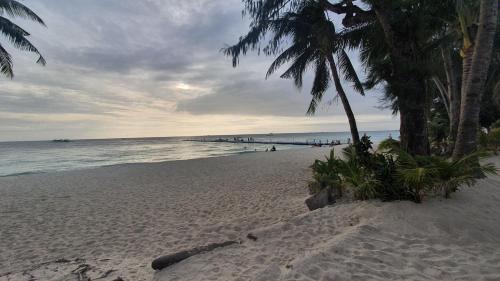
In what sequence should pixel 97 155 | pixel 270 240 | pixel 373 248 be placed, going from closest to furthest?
pixel 373 248 → pixel 270 240 → pixel 97 155

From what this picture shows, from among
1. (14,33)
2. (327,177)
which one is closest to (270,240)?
(327,177)

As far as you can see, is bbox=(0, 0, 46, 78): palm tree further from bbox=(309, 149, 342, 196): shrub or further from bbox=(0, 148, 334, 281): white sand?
bbox=(309, 149, 342, 196): shrub

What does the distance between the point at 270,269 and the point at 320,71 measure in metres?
12.0

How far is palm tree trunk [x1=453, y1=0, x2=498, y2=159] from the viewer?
5781 millimetres

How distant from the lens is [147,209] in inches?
307

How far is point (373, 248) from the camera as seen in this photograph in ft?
11.5

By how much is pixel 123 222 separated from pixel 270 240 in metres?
4.01

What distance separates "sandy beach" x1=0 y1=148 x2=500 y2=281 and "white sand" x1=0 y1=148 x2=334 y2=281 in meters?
0.03

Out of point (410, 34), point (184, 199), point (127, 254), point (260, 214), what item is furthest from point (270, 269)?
point (410, 34)

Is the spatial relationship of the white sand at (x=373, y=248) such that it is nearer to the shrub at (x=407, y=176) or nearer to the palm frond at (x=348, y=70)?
the shrub at (x=407, y=176)

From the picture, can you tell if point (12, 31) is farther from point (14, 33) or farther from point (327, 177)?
point (327, 177)

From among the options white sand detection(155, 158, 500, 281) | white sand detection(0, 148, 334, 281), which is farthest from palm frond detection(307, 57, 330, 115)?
white sand detection(155, 158, 500, 281)

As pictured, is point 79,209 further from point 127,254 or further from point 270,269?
point 270,269

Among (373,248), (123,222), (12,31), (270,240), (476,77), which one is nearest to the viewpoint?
(373,248)
